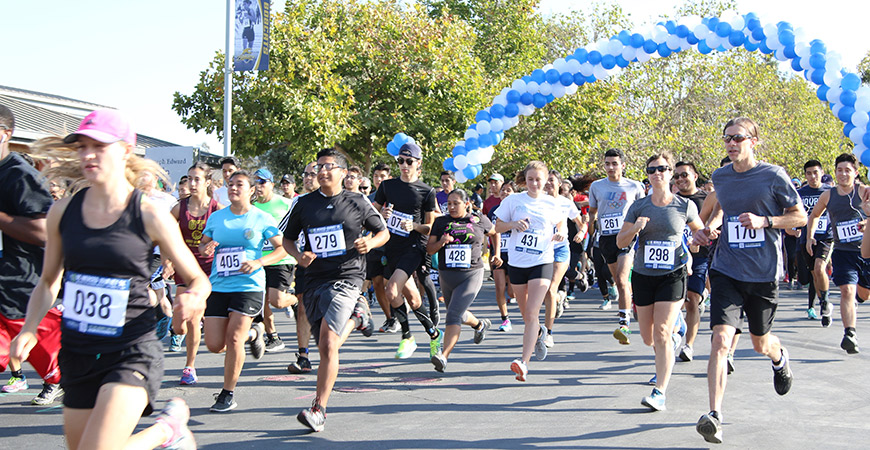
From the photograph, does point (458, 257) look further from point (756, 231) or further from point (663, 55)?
point (663, 55)

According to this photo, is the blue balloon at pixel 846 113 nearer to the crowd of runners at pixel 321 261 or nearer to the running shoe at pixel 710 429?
the crowd of runners at pixel 321 261

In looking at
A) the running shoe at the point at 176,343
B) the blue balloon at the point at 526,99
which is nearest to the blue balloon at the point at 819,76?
the blue balloon at the point at 526,99

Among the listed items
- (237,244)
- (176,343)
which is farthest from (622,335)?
(176,343)

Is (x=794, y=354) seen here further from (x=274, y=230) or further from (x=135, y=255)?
(x=135, y=255)

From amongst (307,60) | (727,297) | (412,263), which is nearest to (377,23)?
(307,60)

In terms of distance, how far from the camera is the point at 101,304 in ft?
11.5

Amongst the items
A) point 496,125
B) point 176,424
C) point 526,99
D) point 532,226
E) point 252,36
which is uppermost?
point 252,36

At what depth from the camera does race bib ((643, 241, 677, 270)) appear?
6.61 metres

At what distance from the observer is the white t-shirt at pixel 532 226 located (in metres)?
7.59

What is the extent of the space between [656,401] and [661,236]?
1.44m

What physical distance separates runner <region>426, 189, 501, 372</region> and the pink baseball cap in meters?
4.70

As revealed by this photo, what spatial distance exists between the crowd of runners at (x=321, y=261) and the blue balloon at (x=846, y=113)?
1.26 metres

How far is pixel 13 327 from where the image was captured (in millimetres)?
5195

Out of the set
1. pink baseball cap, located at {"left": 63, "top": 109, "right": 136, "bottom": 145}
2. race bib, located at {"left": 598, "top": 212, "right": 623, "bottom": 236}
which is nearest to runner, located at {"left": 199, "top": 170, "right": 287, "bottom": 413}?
pink baseball cap, located at {"left": 63, "top": 109, "right": 136, "bottom": 145}
